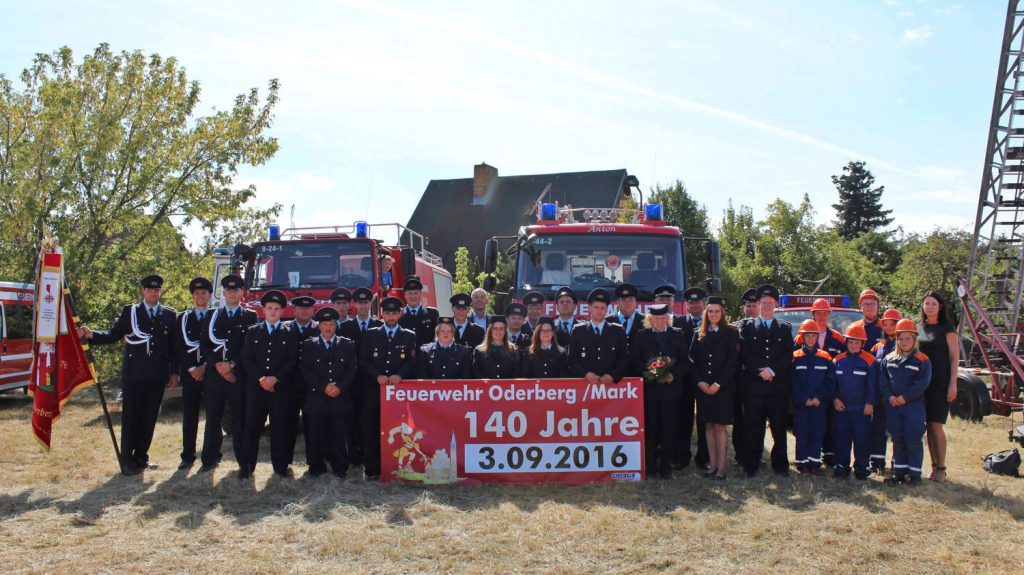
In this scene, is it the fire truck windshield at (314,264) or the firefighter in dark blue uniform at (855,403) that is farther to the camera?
the fire truck windshield at (314,264)

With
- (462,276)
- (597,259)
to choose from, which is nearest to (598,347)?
(597,259)

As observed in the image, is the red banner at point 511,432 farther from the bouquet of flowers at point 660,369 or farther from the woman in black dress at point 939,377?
the woman in black dress at point 939,377

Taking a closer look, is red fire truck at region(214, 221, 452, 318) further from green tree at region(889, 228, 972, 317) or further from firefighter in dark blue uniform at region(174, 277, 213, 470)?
green tree at region(889, 228, 972, 317)

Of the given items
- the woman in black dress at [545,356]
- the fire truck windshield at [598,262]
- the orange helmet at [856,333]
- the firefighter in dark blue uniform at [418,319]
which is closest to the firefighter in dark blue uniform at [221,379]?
the firefighter in dark blue uniform at [418,319]

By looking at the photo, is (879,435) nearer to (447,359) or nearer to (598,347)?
(598,347)

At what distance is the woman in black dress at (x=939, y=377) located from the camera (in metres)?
7.46

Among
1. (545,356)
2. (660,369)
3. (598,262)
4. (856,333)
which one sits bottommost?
(660,369)

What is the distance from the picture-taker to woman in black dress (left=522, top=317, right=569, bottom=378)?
25.6 feet

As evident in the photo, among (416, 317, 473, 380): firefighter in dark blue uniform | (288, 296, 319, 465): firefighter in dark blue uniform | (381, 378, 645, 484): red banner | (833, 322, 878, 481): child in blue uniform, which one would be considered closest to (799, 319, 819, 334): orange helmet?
(833, 322, 878, 481): child in blue uniform

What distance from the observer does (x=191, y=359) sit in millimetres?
8148

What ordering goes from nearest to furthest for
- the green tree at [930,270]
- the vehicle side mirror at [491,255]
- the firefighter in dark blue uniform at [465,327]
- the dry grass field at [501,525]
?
the dry grass field at [501,525] → the firefighter in dark blue uniform at [465,327] → the vehicle side mirror at [491,255] → the green tree at [930,270]

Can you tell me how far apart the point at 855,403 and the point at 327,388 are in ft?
16.7

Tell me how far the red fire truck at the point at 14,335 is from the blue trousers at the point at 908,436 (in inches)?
537

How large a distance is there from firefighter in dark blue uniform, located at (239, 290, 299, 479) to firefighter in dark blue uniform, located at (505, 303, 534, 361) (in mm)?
2184
